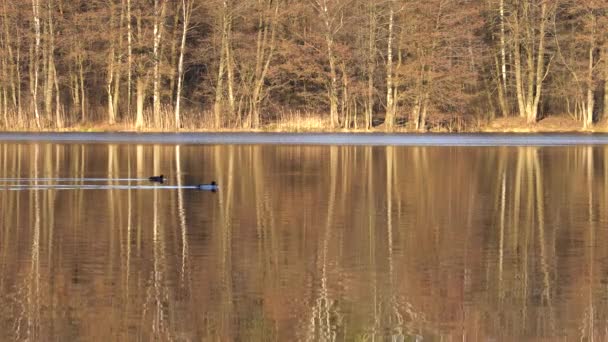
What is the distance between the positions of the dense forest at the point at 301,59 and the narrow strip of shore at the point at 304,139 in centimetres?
433

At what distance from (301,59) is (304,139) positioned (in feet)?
35.9

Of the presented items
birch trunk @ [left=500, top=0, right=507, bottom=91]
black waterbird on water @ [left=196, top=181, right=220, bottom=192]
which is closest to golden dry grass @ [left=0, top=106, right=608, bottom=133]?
birch trunk @ [left=500, top=0, right=507, bottom=91]

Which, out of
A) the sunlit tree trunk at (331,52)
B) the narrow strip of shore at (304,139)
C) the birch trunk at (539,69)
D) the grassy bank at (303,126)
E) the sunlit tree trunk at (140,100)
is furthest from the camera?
the birch trunk at (539,69)

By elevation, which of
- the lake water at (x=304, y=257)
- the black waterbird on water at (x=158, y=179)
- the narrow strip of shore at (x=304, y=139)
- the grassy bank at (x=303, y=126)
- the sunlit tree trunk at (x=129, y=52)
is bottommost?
the lake water at (x=304, y=257)

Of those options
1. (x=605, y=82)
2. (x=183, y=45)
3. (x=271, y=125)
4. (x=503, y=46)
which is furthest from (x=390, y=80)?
(x=605, y=82)

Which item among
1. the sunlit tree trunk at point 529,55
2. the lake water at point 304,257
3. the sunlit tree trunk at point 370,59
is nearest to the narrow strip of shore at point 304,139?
the sunlit tree trunk at point 370,59

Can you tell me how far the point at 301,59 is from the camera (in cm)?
6366

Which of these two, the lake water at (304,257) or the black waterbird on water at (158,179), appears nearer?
the lake water at (304,257)

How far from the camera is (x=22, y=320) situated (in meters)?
11.0

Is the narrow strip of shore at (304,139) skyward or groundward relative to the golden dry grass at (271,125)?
groundward

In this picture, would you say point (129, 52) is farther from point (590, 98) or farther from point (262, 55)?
point (590, 98)

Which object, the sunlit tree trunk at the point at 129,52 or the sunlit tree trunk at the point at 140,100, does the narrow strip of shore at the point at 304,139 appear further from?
the sunlit tree trunk at the point at 129,52

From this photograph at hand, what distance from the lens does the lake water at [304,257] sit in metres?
11.1

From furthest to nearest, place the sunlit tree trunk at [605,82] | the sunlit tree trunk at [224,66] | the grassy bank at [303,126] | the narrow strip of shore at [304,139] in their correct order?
the sunlit tree trunk at [605,82]
the sunlit tree trunk at [224,66]
the grassy bank at [303,126]
the narrow strip of shore at [304,139]
